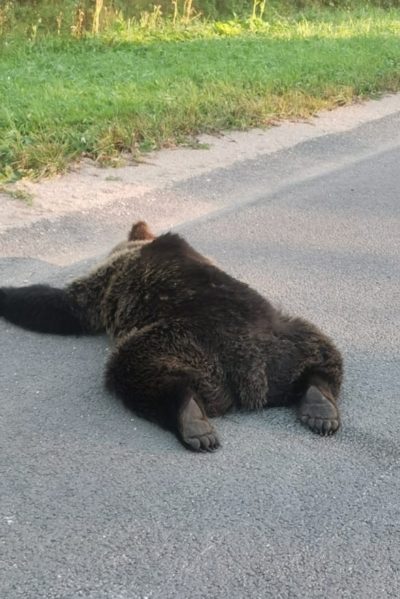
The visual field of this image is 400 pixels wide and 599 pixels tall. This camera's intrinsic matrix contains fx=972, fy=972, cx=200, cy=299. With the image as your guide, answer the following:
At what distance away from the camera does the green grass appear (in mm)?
8039

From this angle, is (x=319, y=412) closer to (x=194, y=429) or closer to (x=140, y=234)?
(x=194, y=429)

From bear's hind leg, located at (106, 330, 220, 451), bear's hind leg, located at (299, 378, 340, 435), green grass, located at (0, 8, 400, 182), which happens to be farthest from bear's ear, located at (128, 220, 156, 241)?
green grass, located at (0, 8, 400, 182)

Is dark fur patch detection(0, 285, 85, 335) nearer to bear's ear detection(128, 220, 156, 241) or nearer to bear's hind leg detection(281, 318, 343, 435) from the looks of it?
bear's ear detection(128, 220, 156, 241)

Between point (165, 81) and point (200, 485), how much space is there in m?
7.42

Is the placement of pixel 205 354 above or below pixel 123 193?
above

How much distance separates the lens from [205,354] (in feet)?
13.5

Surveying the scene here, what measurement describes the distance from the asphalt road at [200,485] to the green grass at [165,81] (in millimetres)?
2429

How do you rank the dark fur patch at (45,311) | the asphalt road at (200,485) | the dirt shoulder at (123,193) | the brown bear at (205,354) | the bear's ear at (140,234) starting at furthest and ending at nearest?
the dirt shoulder at (123,193) → the bear's ear at (140,234) → the dark fur patch at (45,311) → the brown bear at (205,354) → the asphalt road at (200,485)

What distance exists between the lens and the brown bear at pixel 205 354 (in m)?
4.02

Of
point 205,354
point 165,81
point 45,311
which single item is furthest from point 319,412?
point 165,81

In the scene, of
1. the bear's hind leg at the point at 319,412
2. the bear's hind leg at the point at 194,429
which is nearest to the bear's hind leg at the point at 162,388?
the bear's hind leg at the point at 194,429

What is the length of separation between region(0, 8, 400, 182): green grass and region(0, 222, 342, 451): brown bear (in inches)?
117

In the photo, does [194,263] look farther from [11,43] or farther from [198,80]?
[11,43]

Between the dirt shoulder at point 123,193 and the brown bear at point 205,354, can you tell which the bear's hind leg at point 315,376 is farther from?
the dirt shoulder at point 123,193
